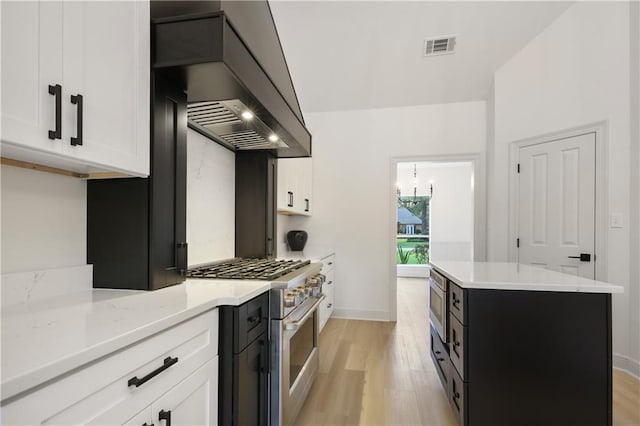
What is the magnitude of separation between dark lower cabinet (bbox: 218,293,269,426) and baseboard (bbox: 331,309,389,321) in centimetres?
273

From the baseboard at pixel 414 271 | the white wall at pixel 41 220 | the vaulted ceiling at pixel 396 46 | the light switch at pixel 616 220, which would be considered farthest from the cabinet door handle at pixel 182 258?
the baseboard at pixel 414 271

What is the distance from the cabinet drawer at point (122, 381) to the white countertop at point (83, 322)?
0.04 metres

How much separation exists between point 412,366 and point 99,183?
2.63 meters

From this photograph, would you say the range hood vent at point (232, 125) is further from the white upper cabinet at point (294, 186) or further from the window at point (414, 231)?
the window at point (414, 231)

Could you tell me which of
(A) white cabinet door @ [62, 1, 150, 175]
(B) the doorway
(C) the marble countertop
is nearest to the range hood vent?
(A) white cabinet door @ [62, 1, 150, 175]

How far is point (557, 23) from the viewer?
10.0ft

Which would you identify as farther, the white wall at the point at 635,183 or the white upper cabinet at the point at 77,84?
the white wall at the point at 635,183

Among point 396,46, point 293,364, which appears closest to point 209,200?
point 293,364

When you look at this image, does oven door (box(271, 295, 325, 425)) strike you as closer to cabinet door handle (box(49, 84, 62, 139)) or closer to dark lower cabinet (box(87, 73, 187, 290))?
dark lower cabinet (box(87, 73, 187, 290))

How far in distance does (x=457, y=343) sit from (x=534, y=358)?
37cm

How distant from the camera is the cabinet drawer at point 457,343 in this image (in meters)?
1.73

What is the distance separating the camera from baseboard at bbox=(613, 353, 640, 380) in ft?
8.27

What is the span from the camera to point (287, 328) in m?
1.61

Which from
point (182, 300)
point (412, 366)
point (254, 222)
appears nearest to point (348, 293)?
point (412, 366)
